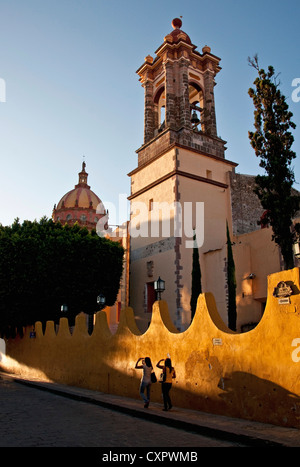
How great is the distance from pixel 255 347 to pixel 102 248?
17.5 metres

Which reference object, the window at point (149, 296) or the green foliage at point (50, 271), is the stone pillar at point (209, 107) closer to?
the green foliage at point (50, 271)

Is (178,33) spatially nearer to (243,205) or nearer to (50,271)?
(243,205)

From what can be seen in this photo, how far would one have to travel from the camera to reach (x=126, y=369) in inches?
483

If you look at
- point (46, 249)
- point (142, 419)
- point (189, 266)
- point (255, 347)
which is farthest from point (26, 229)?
point (255, 347)

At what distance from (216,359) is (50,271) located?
14920 mm

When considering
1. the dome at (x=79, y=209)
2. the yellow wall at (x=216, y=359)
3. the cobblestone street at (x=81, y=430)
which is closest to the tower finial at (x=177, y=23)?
the yellow wall at (x=216, y=359)

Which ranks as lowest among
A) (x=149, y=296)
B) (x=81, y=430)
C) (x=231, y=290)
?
(x=81, y=430)

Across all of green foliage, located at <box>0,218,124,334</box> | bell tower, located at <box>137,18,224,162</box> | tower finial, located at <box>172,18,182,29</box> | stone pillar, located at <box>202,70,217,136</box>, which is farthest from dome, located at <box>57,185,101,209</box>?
green foliage, located at <box>0,218,124,334</box>

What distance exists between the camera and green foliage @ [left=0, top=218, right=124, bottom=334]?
2109cm

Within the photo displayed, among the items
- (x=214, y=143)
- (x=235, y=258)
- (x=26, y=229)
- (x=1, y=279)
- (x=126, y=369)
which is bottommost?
(x=126, y=369)

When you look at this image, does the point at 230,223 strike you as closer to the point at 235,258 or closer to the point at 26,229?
the point at 235,258

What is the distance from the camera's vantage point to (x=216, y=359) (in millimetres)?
8836

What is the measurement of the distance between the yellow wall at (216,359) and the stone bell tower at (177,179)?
8.78 meters

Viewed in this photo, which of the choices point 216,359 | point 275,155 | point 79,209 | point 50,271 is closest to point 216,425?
point 216,359
